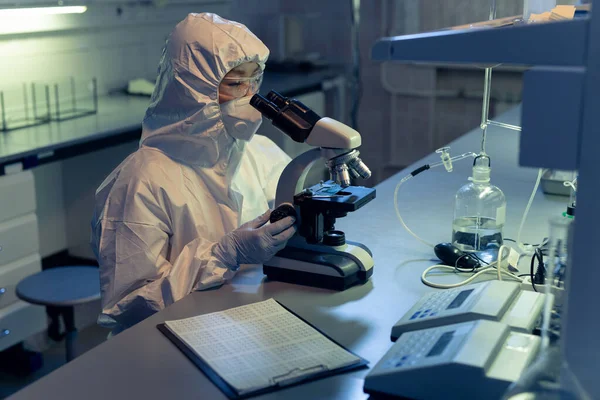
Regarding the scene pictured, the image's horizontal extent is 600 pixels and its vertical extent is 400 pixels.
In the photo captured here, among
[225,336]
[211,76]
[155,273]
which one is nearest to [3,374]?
[155,273]

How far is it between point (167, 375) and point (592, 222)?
0.70 metres

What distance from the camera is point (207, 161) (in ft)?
6.17

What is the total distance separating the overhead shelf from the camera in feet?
2.95

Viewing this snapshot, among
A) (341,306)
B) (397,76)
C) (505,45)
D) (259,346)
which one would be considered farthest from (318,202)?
(397,76)

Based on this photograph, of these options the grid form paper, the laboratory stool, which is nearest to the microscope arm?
the grid form paper

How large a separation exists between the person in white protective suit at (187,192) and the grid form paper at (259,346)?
0.64 feet

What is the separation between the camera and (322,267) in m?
1.53

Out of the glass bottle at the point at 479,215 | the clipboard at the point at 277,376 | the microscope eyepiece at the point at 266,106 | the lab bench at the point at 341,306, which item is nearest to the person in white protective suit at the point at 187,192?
the lab bench at the point at 341,306

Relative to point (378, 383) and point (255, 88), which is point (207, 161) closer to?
point (255, 88)

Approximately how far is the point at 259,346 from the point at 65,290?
1.47 meters

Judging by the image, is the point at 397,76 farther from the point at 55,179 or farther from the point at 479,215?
the point at 479,215

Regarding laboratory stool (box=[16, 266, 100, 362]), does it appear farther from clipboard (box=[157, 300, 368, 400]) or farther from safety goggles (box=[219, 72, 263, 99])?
clipboard (box=[157, 300, 368, 400])

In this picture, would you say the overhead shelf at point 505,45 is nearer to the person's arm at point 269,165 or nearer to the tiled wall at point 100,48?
the person's arm at point 269,165

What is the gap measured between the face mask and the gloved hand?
32 cm
